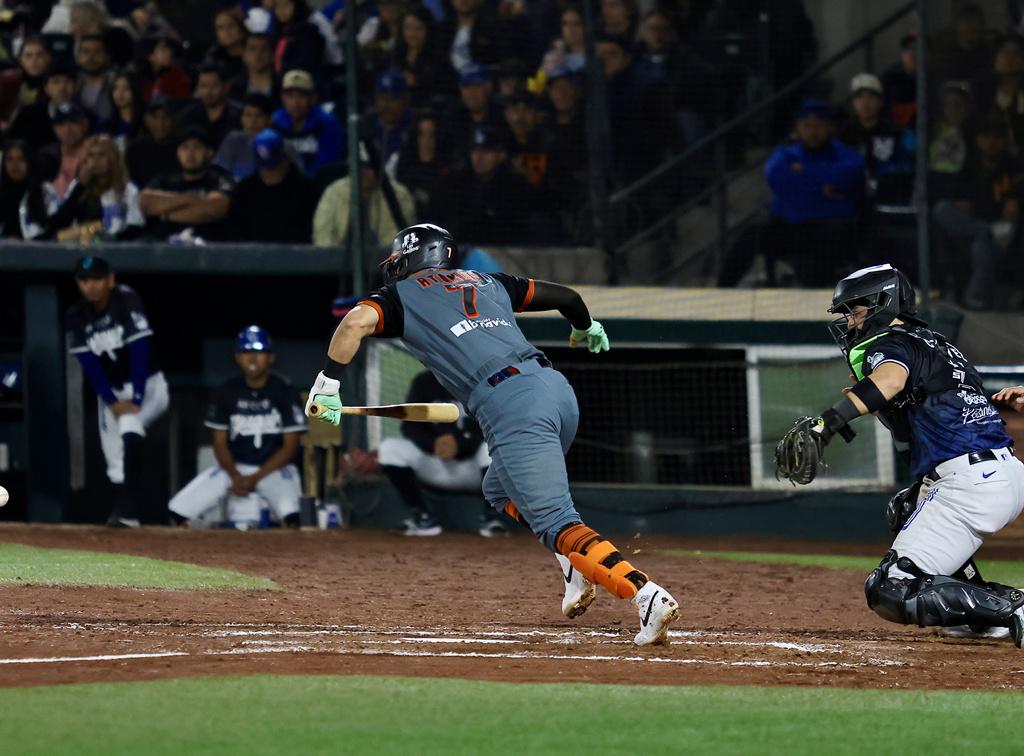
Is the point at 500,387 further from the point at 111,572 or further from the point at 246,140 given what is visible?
the point at 246,140

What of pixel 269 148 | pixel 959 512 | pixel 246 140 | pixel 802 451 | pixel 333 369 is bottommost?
pixel 959 512

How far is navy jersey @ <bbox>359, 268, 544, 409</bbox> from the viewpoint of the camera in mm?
6734

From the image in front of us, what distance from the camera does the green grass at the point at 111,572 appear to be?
8.73 metres

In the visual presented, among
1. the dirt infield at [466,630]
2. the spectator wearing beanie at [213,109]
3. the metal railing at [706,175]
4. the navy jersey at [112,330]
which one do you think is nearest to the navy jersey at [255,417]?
the navy jersey at [112,330]

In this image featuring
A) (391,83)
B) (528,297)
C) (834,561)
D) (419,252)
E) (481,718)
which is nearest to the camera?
(481,718)

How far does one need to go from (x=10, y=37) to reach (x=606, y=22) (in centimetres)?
602

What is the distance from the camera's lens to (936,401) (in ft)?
21.7

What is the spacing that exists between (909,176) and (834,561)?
303 centimetres

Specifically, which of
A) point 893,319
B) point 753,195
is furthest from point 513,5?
point 893,319

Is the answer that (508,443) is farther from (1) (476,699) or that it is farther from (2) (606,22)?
(2) (606,22)

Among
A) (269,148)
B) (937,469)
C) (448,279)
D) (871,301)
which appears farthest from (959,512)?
(269,148)

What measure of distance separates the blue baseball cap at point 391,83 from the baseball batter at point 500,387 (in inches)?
237

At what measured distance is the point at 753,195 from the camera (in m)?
12.7

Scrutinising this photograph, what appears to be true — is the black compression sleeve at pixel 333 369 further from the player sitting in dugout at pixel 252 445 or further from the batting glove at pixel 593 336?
the player sitting in dugout at pixel 252 445
